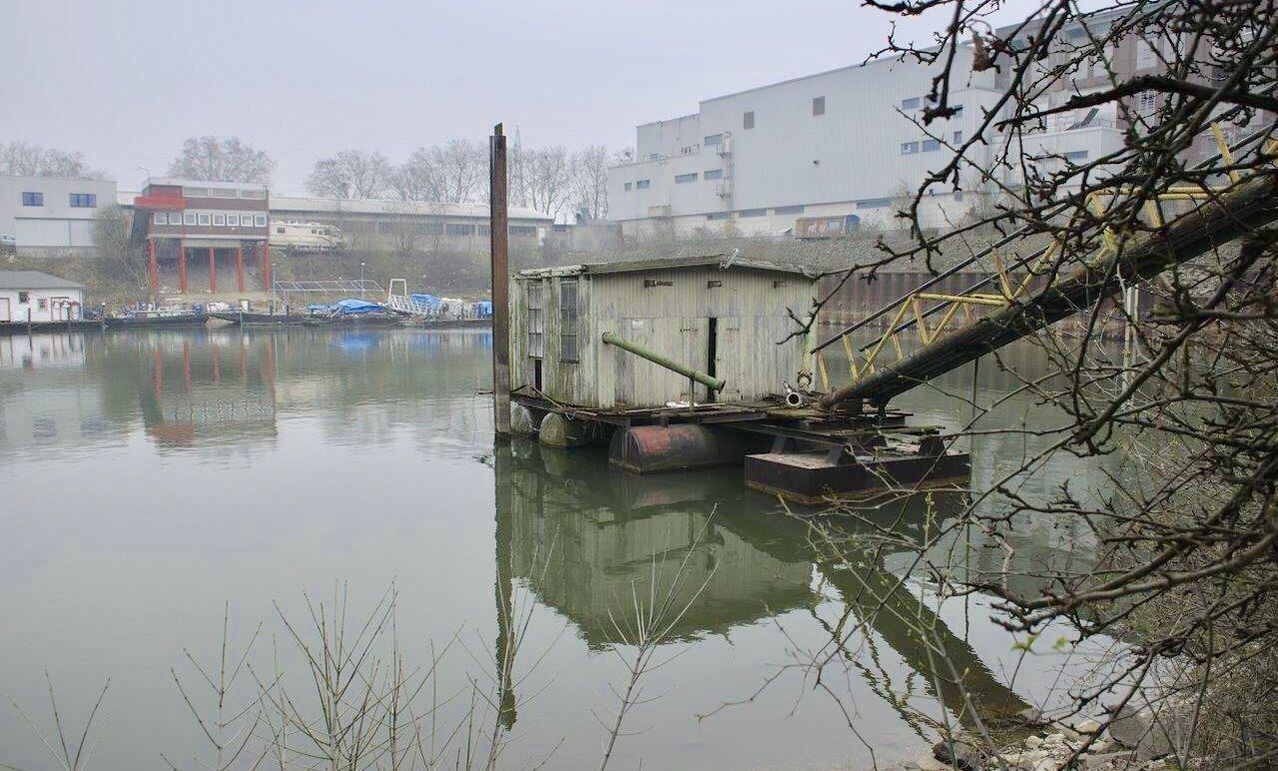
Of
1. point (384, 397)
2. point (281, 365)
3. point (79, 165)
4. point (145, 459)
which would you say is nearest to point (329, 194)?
point (79, 165)

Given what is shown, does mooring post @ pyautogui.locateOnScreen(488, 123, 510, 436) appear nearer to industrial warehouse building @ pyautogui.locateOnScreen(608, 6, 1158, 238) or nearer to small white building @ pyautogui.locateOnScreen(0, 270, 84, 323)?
industrial warehouse building @ pyautogui.locateOnScreen(608, 6, 1158, 238)

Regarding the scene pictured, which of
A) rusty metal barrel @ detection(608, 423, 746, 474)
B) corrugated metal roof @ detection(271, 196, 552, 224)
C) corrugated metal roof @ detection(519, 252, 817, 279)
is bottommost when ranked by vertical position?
rusty metal barrel @ detection(608, 423, 746, 474)

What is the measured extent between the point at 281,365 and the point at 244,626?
96.1 ft

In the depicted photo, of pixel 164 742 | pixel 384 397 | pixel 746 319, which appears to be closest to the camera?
pixel 164 742

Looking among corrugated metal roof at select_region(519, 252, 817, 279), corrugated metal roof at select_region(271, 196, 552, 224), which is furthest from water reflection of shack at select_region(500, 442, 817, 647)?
corrugated metal roof at select_region(271, 196, 552, 224)

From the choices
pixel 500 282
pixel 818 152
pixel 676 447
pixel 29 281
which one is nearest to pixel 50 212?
pixel 29 281

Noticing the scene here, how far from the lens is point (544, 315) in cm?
1789

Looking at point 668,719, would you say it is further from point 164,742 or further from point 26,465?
point 26,465

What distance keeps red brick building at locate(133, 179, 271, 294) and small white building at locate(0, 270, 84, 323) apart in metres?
9.50

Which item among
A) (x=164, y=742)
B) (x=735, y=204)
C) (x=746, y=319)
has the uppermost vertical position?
→ (x=735, y=204)

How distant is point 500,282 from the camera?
17984mm

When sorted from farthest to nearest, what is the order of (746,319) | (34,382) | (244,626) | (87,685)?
(34,382)
(746,319)
(244,626)
(87,685)

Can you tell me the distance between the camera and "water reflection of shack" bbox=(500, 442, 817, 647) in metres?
9.94

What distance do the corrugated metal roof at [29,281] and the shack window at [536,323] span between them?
47990 mm
